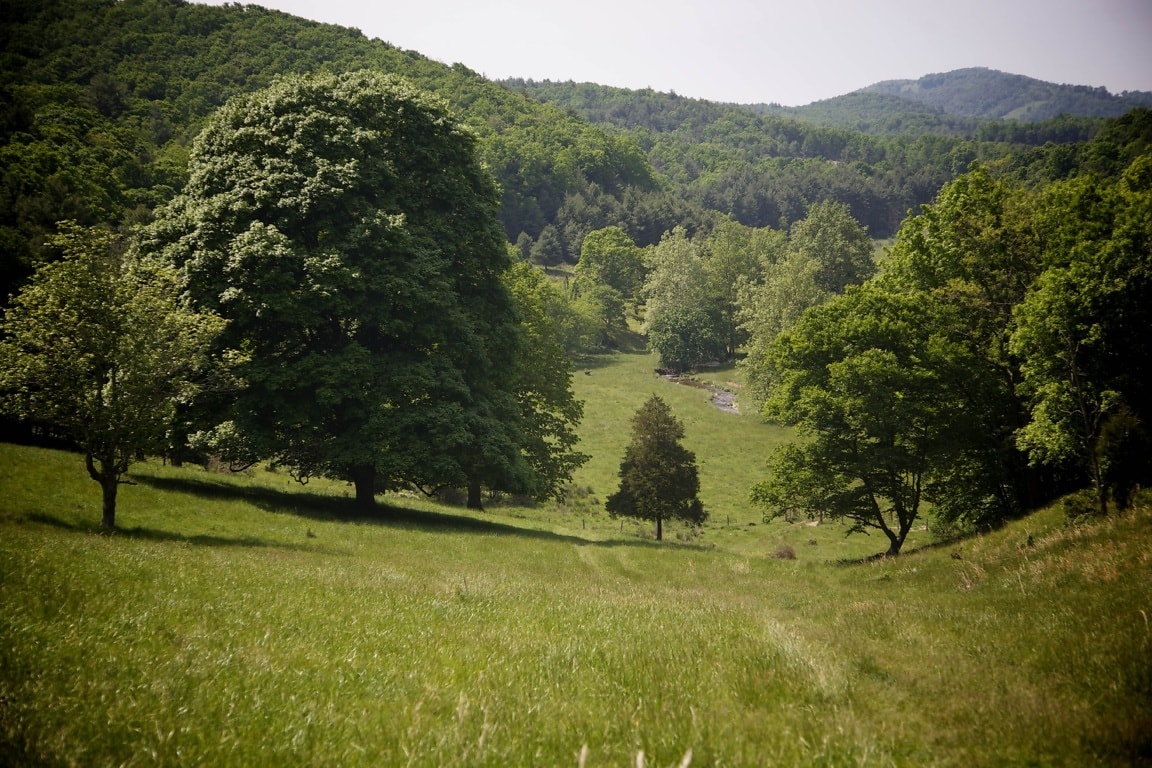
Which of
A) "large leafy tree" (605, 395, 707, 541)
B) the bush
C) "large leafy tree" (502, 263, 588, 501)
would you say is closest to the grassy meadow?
"large leafy tree" (502, 263, 588, 501)

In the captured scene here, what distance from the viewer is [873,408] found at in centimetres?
3136

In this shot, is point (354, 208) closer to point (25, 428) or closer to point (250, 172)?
point (250, 172)

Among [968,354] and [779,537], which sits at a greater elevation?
[968,354]

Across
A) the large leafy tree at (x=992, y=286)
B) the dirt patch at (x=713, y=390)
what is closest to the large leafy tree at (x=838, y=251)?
the dirt patch at (x=713, y=390)

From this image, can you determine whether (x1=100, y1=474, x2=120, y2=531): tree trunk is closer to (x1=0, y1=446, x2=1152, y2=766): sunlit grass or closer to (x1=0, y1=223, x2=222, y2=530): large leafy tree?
(x1=0, y1=223, x2=222, y2=530): large leafy tree

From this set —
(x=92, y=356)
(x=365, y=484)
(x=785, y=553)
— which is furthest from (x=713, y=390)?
(x=92, y=356)

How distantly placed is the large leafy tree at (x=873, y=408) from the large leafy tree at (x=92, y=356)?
2873 cm

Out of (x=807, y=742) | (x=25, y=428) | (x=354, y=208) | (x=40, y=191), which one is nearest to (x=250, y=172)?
(x=354, y=208)

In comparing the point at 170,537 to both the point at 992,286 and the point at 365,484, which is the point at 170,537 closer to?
the point at 365,484

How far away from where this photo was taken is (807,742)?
520cm

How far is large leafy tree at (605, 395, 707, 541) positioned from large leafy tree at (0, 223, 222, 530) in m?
32.5

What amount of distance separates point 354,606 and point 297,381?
68.0 feet

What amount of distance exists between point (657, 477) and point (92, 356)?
35291 mm

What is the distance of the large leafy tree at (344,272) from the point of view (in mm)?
28234
